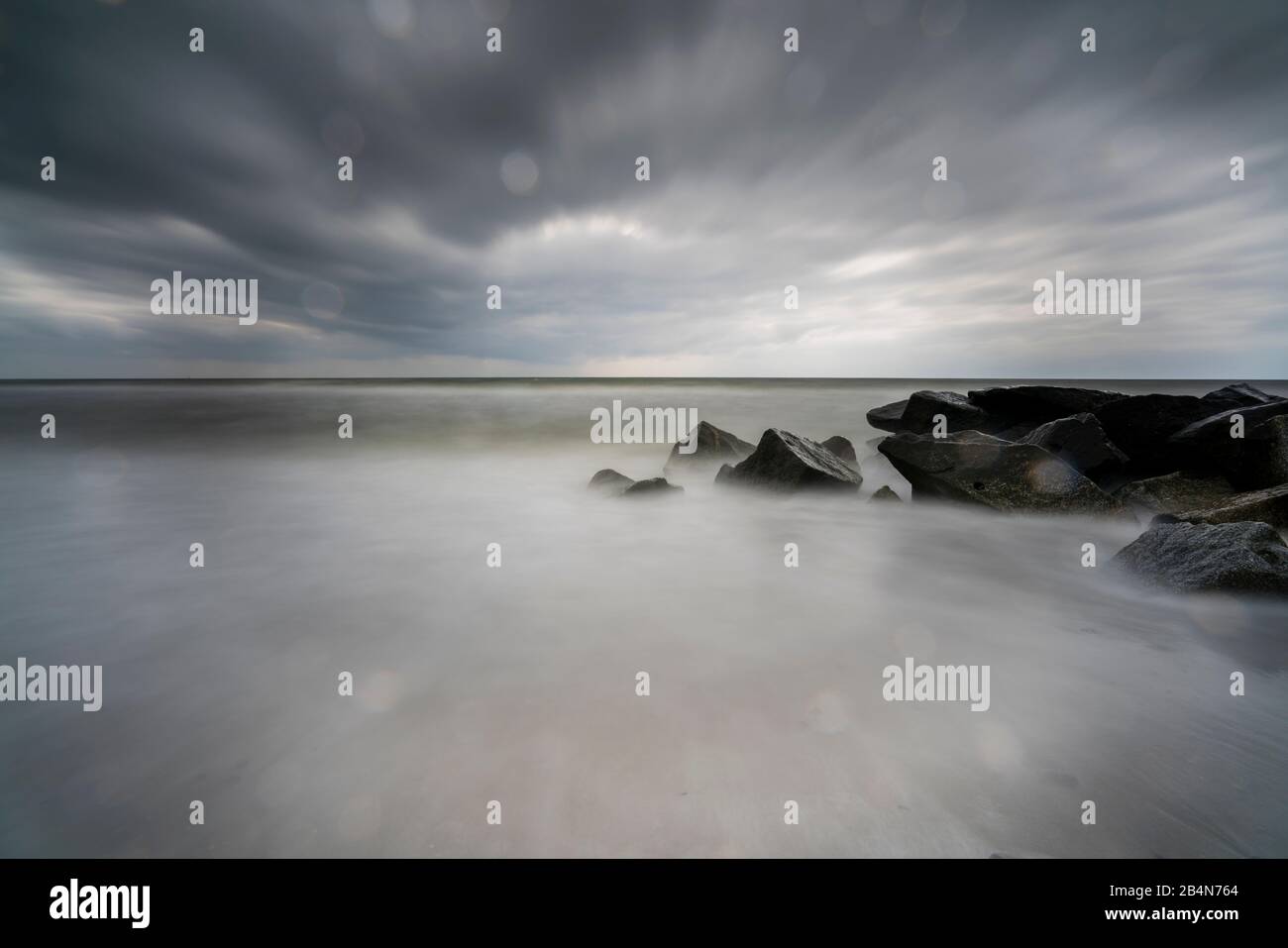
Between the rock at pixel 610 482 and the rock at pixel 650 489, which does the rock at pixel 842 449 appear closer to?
the rock at pixel 650 489

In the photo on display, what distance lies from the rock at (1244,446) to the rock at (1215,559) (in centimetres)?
280

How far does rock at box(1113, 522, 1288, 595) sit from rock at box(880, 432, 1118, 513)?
1.93m

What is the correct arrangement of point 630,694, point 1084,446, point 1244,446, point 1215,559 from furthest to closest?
point 1084,446
point 1244,446
point 1215,559
point 630,694

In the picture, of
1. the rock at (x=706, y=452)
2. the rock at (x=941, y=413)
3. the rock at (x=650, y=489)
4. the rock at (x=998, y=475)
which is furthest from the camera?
the rock at (x=706, y=452)

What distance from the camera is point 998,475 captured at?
291 inches

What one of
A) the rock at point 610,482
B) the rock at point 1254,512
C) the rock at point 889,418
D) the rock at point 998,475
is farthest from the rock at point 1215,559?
the rock at point 889,418

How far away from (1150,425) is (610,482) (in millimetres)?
8980

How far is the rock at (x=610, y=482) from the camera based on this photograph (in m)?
9.78

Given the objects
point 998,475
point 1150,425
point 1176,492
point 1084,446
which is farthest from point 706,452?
point 1176,492

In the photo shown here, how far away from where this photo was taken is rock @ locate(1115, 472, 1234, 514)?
6.90 m

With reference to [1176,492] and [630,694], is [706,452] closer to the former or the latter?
[1176,492]

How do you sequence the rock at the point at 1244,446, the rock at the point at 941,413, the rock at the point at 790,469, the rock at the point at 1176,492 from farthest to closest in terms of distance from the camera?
the rock at the point at 941,413 < the rock at the point at 790,469 < the rock at the point at 1176,492 < the rock at the point at 1244,446
